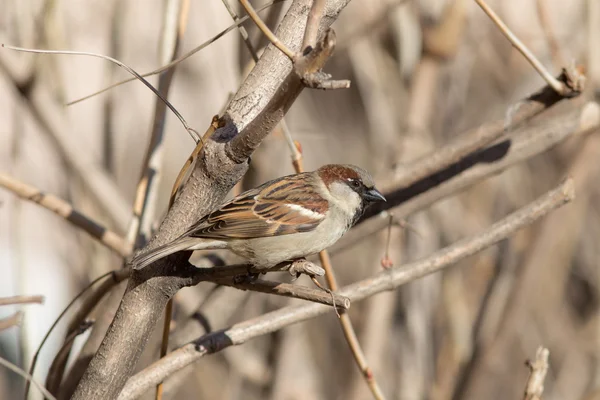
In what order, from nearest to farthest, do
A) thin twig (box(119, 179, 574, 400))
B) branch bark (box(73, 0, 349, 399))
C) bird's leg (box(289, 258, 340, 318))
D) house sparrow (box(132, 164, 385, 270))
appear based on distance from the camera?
1. branch bark (box(73, 0, 349, 399))
2. bird's leg (box(289, 258, 340, 318))
3. thin twig (box(119, 179, 574, 400))
4. house sparrow (box(132, 164, 385, 270))

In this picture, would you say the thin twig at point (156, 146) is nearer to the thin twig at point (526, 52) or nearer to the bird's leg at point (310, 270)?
the bird's leg at point (310, 270)

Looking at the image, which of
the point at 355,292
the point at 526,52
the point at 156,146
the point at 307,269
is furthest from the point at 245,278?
the point at 526,52

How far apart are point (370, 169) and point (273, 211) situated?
1.73 m

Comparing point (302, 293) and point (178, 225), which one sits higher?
point (178, 225)

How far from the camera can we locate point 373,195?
2.12 metres

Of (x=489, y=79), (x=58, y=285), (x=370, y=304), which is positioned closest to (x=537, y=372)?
(x=370, y=304)

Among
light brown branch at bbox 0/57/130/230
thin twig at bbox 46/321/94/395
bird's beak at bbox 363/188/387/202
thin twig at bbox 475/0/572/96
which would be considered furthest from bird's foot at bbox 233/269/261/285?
light brown branch at bbox 0/57/130/230

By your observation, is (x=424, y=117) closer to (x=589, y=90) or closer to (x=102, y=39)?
(x=589, y=90)

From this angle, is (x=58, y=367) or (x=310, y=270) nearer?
(x=310, y=270)

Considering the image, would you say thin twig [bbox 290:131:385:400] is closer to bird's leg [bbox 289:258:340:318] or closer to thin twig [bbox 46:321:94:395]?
bird's leg [bbox 289:258:340:318]

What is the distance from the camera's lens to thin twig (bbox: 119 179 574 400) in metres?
1.55

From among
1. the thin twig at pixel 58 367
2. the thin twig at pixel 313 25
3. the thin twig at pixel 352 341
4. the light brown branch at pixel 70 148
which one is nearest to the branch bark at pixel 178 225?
the thin twig at pixel 313 25

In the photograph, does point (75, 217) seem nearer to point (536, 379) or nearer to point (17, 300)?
point (17, 300)

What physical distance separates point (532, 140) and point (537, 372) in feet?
2.90
